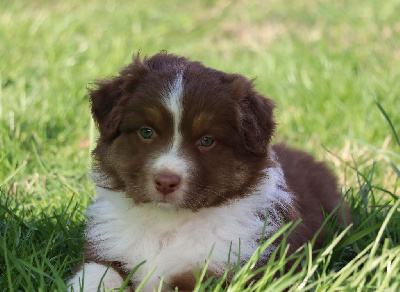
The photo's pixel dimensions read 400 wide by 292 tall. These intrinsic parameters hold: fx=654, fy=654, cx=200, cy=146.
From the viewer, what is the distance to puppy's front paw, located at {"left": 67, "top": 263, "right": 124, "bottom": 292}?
3822 mm

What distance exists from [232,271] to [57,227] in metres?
1.52

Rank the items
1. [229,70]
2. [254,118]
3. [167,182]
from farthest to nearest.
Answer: [229,70] → [254,118] → [167,182]

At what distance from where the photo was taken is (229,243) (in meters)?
4.02

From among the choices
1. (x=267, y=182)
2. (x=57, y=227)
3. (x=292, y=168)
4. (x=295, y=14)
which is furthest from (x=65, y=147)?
(x=295, y=14)

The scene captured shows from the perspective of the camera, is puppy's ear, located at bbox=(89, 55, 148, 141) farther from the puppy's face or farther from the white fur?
the white fur

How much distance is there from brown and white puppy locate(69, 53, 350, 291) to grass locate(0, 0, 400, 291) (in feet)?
1.13

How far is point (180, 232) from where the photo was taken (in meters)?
4.11

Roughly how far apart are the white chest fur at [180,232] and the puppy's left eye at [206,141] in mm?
436

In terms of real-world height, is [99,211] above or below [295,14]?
below

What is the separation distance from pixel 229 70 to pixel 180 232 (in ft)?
17.8

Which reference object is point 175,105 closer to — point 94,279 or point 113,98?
point 113,98

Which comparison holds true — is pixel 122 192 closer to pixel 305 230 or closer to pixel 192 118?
pixel 192 118

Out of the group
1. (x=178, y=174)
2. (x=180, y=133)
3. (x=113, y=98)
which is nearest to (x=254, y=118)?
(x=180, y=133)

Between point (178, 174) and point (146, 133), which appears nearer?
point (178, 174)
